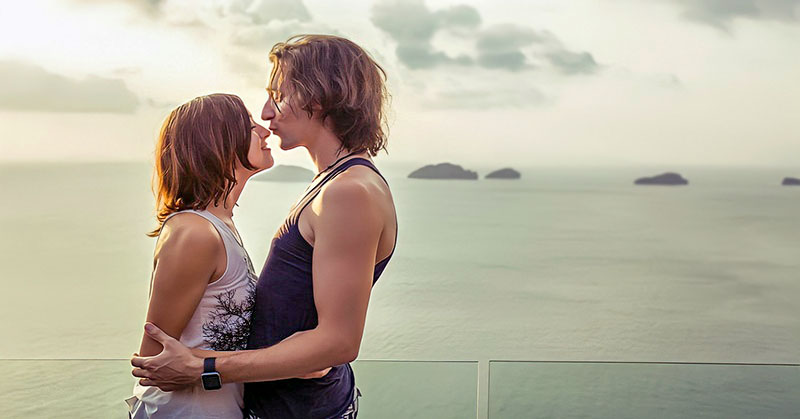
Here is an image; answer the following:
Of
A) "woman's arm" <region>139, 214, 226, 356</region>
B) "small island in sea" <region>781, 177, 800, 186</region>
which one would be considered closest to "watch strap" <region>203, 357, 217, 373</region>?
"woman's arm" <region>139, 214, 226, 356</region>

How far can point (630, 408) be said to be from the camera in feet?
8.69

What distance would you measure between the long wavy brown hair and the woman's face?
13 millimetres

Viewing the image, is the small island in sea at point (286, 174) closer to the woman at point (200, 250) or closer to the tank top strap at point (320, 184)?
the woman at point (200, 250)

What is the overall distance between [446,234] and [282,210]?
3.48 ft

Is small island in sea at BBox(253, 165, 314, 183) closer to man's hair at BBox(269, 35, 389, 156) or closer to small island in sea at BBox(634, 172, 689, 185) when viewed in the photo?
small island in sea at BBox(634, 172, 689, 185)

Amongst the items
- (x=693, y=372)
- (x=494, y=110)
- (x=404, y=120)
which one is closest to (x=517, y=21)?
(x=494, y=110)

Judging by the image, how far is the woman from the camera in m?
1.47

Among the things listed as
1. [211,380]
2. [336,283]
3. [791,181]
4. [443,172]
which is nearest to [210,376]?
[211,380]

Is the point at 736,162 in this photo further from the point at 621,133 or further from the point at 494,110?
the point at 494,110

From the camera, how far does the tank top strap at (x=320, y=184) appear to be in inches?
55.1

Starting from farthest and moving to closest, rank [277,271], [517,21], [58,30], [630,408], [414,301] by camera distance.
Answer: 1. [414,301]
2. [517,21]
3. [58,30]
4. [630,408]
5. [277,271]

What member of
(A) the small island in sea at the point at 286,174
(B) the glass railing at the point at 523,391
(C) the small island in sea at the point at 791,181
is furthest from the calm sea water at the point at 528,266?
(B) the glass railing at the point at 523,391

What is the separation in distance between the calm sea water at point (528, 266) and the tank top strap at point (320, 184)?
4131 millimetres

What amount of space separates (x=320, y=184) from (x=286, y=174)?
4023mm
